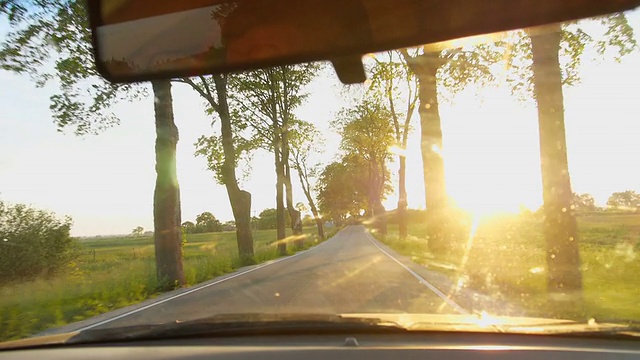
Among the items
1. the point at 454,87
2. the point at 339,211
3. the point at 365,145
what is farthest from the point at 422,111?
the point at 339,211

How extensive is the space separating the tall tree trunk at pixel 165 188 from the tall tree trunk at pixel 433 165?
379 inches

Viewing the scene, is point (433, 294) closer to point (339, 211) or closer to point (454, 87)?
point (454, 87)

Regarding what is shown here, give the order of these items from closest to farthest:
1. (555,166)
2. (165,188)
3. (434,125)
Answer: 1. (555,166)
2. (165,188)
3. (434,125)

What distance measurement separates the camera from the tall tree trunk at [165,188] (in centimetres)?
1531

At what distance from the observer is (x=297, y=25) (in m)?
2.97

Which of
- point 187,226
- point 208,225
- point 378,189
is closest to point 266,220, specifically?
point 208,225

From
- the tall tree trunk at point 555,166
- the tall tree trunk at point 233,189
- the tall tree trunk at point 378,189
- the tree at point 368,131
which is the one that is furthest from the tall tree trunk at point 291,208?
the tall tree trunk at point 555,166

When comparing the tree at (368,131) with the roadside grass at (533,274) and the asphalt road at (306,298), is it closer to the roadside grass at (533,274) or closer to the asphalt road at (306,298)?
the roadside grass at (533,274)

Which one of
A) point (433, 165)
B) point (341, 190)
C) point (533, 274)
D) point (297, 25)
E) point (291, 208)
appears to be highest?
point (341, 190)

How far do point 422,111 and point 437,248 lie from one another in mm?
5339

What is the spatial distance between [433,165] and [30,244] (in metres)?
17.6

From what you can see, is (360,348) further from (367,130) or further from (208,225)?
(208,225)

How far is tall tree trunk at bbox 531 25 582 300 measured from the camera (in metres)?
9.77

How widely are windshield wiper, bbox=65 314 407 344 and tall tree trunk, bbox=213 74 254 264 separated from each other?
64.0 feet
